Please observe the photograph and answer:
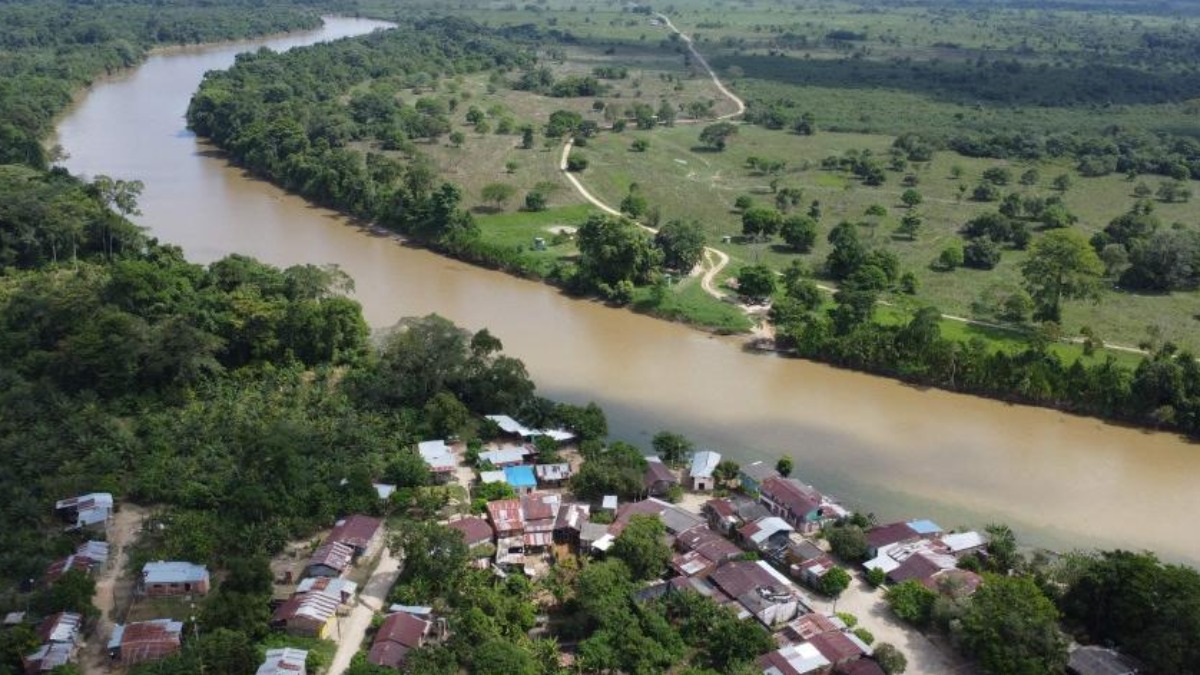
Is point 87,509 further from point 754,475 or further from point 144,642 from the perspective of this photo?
point 754,475

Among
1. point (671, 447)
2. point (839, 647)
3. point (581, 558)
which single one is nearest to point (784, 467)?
point (671, 447)

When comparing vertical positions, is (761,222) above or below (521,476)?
above

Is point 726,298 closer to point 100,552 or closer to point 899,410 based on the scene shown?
point 899,410

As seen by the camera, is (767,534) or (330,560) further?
(767,534)

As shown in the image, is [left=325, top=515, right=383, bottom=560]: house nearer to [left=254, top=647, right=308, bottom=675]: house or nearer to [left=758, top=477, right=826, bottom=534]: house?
[left=254, top=647, right=308, bottom=675]: house

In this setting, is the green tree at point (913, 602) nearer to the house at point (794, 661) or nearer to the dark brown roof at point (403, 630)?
the house at point (794, 661)

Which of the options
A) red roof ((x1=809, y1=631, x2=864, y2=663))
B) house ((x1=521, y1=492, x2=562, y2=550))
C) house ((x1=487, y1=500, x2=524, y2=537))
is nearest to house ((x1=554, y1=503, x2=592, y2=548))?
house ((x1=521, y1=492, x2=562, y2=550))
